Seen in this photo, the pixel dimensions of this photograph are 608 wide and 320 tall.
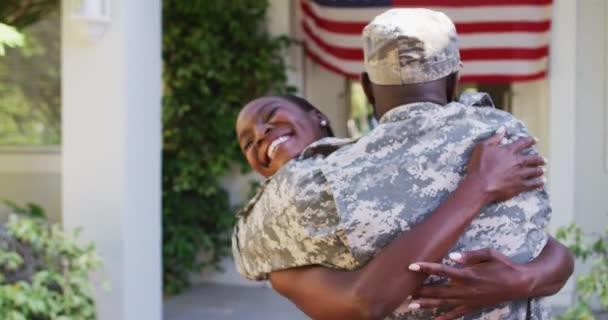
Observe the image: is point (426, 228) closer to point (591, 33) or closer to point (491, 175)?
point (491, 175)

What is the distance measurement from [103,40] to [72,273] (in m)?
1.33

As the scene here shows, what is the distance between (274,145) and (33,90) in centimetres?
538

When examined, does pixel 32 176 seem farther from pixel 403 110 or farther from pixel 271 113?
pixel 403 110

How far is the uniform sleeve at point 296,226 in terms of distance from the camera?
1388 millimetres

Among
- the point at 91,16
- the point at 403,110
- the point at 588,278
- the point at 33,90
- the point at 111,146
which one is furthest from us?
the point at 33,90

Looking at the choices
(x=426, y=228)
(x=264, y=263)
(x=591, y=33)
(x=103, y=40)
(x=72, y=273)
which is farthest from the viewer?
(x=591, y=33)

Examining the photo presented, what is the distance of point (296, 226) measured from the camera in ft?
4.65

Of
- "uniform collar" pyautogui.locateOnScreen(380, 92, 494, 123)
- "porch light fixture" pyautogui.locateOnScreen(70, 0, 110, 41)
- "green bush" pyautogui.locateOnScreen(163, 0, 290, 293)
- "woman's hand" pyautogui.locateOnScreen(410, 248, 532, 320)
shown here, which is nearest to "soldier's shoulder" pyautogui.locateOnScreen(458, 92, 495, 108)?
"uniform collar" pyautogui.locateOnScreen(380, 92, 494, 123)

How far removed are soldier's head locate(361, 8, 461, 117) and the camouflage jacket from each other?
0.03m

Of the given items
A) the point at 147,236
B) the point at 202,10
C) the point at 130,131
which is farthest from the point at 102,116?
the point at 202,10

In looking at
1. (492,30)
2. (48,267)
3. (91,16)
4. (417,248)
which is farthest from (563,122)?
(417,248)

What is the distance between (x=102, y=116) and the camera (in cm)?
475

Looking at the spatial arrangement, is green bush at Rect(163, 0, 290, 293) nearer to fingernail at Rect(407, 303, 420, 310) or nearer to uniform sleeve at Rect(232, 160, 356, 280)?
uniform sleeve at Rect(232, 160, 356, 280)

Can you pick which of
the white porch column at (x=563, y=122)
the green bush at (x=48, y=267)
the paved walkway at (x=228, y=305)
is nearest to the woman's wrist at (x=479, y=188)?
the green bush at (x=48, y=267)
